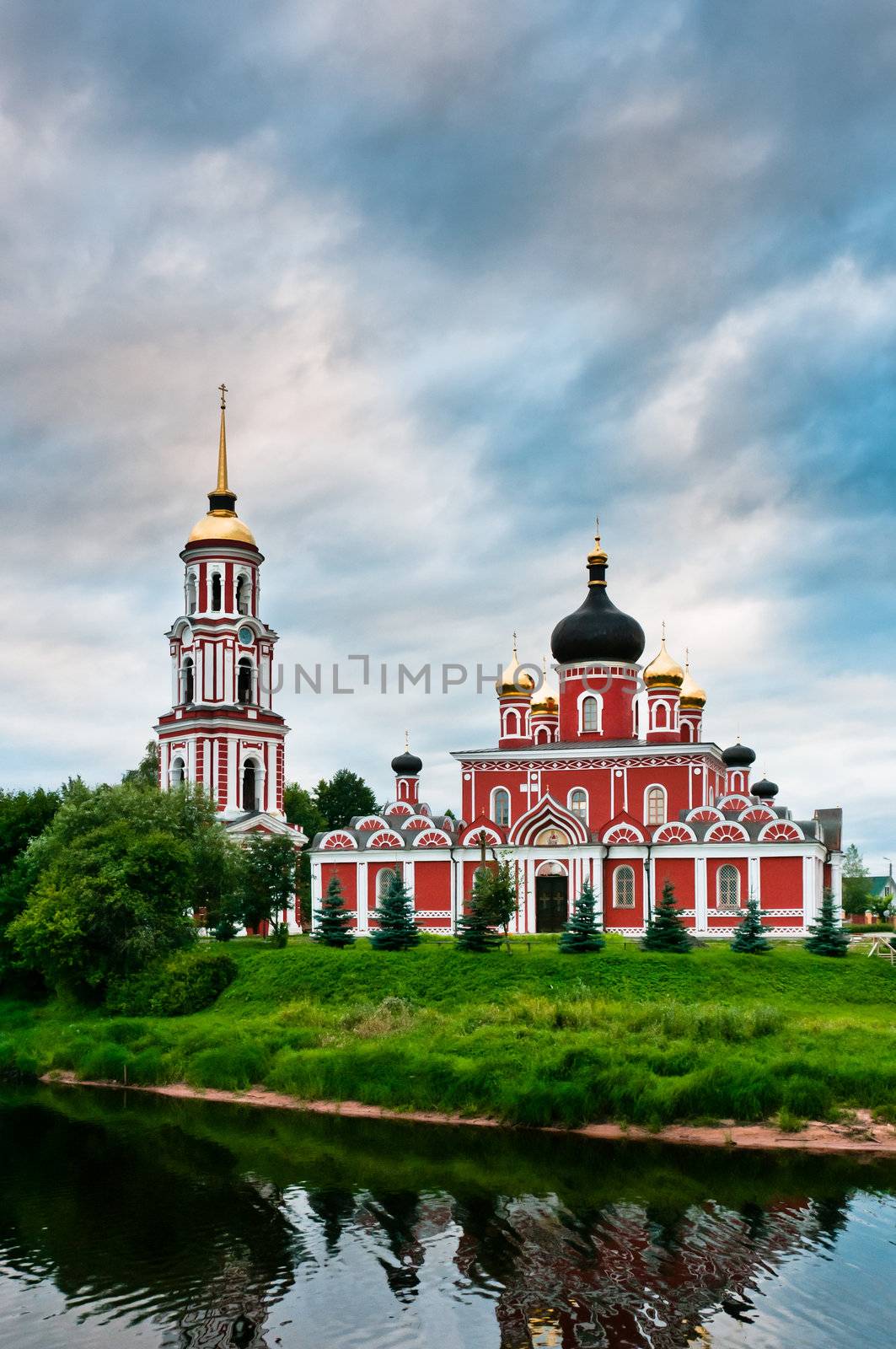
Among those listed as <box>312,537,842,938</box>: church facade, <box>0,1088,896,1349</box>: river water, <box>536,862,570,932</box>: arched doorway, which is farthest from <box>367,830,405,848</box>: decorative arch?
<box>0,1088,896,1349</box>: river water

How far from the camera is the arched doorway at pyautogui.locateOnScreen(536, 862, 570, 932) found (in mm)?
37281

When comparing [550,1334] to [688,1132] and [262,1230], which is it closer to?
[262,1230]

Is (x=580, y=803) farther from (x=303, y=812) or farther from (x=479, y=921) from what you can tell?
(x=303, y=812)

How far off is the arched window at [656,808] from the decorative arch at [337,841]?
29.0ft

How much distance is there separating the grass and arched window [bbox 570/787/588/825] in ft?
22.4

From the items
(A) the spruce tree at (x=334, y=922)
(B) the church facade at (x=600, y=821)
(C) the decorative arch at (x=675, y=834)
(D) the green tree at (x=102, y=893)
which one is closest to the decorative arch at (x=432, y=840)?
(B) the church facade at (x=600, y=821)

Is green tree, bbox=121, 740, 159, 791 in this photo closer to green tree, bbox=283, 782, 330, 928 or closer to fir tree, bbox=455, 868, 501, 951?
A: green tree, bbox=283, 782, 330, 928

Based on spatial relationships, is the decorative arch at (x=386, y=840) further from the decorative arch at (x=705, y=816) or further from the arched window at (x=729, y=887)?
the arched window at (x=729, y=887)

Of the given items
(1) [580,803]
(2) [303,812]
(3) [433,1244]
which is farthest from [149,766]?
(3) [433,1244]

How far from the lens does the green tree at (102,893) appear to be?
96.7 feet

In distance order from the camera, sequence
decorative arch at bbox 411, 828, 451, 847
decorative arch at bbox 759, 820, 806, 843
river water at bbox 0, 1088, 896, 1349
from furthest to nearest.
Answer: decorative arch at bbox 411, 828, 451, 847 < decorative arch at bbox 759, 820, 806, 843 < river water at bbox 0, 1088, 896, 1349

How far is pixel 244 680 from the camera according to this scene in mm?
46000

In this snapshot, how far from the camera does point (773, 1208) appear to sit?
51.9 ft

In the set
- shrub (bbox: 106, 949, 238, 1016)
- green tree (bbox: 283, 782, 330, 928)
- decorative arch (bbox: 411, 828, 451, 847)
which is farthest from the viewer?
green tree (bbox: 283, 782, 330, 928)
